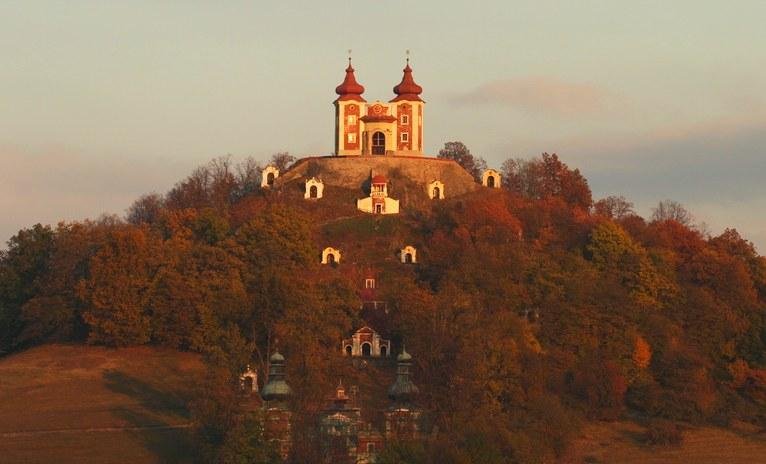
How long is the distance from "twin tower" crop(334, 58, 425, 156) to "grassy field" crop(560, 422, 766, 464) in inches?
1260

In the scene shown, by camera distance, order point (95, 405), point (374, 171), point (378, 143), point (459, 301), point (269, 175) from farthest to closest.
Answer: point (269, 175), point (378, 143), point (374, 171), point (459, 301), point (95, 405)

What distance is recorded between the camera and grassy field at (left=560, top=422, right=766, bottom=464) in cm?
9475

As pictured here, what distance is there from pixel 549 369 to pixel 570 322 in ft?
13.9

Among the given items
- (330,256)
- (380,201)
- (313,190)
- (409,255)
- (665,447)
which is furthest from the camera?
(313,190)

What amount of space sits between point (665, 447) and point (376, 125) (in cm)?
3589

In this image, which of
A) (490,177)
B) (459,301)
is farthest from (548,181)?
(459,301)

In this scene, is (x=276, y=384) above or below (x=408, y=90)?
below

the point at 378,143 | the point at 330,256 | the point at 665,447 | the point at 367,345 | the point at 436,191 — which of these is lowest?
the point at 665,447

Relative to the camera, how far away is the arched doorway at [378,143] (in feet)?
420

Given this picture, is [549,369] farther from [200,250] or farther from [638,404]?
[200,250]

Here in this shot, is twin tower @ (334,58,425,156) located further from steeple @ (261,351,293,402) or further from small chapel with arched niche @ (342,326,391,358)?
steeple @ (261,351,293,402)

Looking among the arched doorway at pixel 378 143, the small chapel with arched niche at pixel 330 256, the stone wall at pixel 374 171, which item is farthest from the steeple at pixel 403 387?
the arched doorway at pixel 378 143

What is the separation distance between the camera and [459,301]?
102m

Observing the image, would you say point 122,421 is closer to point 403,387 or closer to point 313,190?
point 403,387
